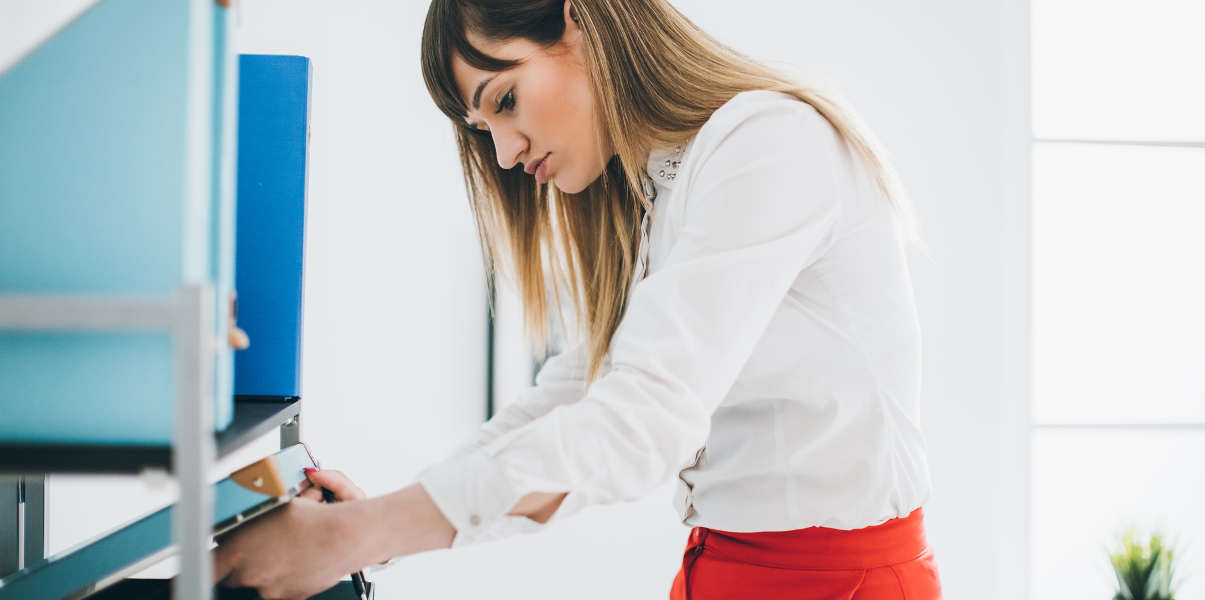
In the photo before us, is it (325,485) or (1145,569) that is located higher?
(325,485)

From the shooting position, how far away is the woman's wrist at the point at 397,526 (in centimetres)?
56

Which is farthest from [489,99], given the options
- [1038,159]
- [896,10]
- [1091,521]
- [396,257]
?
[1091,521]

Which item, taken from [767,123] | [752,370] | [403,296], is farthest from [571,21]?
[403,296]

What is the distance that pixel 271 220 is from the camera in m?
0.84

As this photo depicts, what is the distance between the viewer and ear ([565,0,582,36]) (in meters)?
0.90

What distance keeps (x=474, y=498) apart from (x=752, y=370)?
0.34 metres

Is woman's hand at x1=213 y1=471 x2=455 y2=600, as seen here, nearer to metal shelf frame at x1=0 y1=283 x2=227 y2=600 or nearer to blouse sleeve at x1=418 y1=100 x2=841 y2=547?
blouse sleeve at x1=418 y1=100 x2=841 y2=547

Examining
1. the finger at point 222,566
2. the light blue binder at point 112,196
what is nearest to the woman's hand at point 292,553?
the finger at point 222,566

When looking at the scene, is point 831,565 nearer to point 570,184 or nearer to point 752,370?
point 752,370

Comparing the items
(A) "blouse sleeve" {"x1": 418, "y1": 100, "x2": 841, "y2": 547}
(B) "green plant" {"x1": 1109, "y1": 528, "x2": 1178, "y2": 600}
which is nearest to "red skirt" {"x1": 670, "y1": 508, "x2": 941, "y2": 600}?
(A) "blouse sleeve" {"x1": 418, "y1": 100, "x2": 841, "y2": 547}

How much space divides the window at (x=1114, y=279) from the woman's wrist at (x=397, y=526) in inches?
82.5

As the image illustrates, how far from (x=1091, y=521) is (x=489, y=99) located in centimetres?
217

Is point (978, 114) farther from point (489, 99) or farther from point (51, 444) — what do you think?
point (51, 444)

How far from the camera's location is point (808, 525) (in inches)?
32.1
